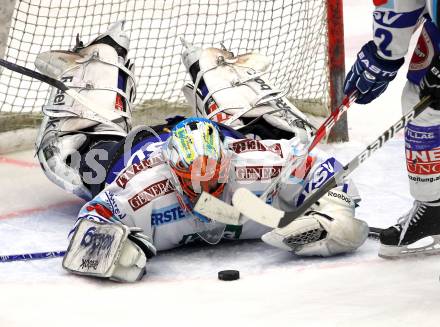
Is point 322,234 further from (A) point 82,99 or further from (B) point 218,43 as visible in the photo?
(B) point 218,43

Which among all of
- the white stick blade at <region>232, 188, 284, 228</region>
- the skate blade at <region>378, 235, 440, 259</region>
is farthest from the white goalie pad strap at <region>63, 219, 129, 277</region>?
the skate blade at <region>378, 235, 440, 259</region>

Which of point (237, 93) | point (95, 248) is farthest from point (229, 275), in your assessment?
point (237, 93)

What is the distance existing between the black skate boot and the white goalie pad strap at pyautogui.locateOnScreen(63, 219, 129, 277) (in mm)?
835

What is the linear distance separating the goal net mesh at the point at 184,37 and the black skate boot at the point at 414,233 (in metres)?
1.71

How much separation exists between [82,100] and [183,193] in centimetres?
99

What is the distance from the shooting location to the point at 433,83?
350 centimetres

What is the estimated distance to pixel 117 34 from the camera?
5188 millimetres

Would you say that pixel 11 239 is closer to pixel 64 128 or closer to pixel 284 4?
pixel 64 128

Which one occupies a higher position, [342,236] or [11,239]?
[342,236]

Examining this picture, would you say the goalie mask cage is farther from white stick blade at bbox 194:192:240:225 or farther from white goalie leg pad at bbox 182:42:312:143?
white stick blade at bbox 194:192:240:225

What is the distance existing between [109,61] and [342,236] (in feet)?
4.98

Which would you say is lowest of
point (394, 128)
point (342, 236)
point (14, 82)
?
point (14, 82)

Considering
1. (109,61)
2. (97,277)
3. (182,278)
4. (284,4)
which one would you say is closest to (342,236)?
(182,278)

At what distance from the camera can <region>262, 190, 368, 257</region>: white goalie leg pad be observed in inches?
154
